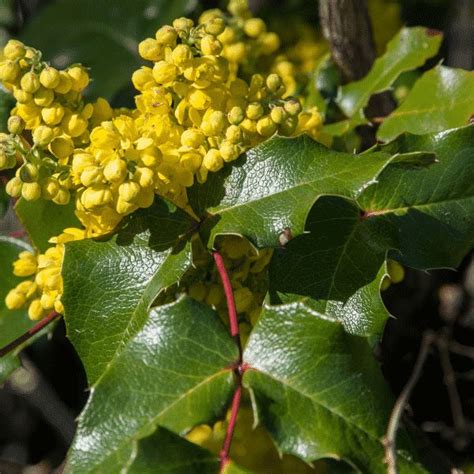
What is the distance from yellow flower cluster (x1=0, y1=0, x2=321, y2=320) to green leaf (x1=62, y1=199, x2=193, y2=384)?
0.04 metres

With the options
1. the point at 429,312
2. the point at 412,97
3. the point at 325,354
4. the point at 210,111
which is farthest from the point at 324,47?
the point at 325,354

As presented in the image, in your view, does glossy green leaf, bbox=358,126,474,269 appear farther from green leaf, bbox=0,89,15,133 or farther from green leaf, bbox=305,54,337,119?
green leaf, bbox=0,89,15,133

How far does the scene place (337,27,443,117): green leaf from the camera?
1496mm

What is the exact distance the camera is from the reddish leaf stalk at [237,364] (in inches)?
40.8

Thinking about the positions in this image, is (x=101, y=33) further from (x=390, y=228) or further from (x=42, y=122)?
(x=390, y=228)

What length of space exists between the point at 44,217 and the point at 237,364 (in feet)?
1.37

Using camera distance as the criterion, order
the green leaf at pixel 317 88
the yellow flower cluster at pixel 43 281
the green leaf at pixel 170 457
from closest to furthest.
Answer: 1. the green leaf at pixel 170 457
2. the yellow flower cluster at pixel 43 281
3. the green leaf at pixel 317 88

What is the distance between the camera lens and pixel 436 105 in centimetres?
139

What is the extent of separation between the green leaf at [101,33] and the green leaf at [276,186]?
31.4 inches

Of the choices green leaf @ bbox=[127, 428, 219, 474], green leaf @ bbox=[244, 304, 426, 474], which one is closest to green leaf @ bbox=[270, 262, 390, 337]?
green leaf @ bbox=[244, 304, 426, 474]

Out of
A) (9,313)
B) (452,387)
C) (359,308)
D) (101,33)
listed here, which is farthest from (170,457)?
(101,33)

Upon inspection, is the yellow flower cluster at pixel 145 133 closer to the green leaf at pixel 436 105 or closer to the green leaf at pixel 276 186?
the green leaf at pixel 276 186

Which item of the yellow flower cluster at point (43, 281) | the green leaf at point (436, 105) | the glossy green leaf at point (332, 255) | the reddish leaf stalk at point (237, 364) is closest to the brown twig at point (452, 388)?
the green leaf at point (436, 105)

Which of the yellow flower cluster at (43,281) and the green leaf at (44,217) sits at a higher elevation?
the green leaf at (44,217)
